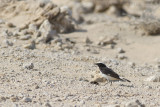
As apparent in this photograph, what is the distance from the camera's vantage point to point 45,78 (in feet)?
24.3

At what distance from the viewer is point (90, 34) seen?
1358cm

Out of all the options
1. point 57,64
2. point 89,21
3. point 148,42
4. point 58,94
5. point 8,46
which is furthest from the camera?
point 89,21

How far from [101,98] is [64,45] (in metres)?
4.88

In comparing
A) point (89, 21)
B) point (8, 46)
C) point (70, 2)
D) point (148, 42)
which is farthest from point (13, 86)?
point (70, 2)

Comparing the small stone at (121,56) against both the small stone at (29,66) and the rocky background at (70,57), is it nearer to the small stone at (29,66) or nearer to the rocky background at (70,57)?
the rocky background at (70,57)

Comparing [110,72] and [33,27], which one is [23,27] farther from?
[110,72]

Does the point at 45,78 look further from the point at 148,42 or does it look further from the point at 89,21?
the point at 89,21

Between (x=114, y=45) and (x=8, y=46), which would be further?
(x=114, y=45)

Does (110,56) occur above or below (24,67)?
below

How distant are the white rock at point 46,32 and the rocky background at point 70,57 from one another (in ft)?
0.10

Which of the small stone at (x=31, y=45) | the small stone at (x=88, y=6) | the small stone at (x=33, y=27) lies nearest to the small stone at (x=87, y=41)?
the small stone at (x=33, y=27)

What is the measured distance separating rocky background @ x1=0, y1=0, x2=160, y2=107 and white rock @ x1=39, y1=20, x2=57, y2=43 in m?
0.03

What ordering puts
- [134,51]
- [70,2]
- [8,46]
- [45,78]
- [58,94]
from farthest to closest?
1. [70,2]
2. [134,51]
3. [8,46]
4. [45,78]
5. [58,94]

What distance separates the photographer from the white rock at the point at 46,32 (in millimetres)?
11173
